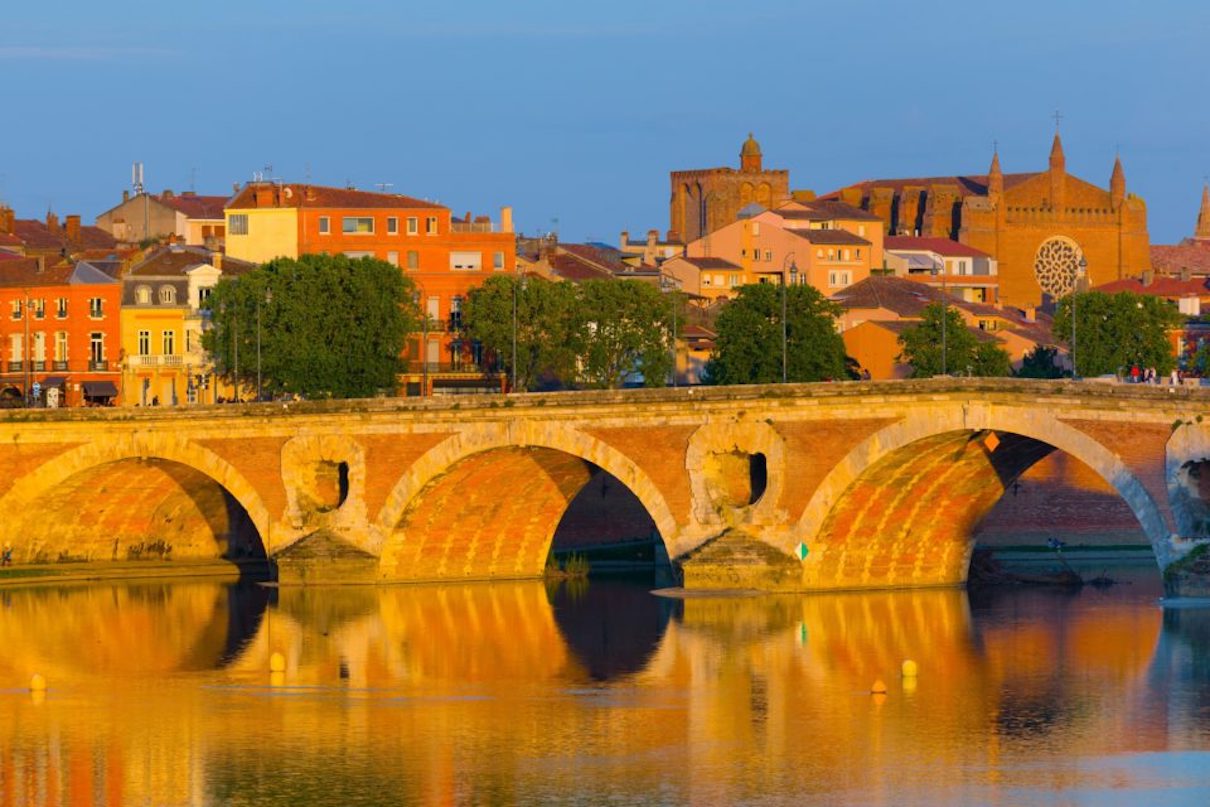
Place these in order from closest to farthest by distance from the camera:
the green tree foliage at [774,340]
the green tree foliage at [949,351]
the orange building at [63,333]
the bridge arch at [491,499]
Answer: the bridge arch at [491,499] → the green tree foliage at [774,340] → the orange building at [63,333] → the green tree foliage at [949,351]

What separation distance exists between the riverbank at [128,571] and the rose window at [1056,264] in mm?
97656

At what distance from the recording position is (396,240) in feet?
427

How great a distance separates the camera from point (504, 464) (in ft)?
309

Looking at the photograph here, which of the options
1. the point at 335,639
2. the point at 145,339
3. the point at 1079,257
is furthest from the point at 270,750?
the point at 1079,257

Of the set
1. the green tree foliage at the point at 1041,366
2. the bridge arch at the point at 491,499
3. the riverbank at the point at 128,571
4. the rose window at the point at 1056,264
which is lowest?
the riverbank at the point at 128,571

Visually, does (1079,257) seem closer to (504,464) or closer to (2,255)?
(2,255)

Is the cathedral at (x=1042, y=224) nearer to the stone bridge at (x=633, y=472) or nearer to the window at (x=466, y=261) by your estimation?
the window at (x=466, y=261)

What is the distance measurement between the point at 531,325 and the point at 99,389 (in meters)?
17.4

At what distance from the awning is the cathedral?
8280cm

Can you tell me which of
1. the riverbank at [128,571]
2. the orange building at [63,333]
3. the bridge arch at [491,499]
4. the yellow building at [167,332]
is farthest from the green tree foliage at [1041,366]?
the riverbank at [128,571]

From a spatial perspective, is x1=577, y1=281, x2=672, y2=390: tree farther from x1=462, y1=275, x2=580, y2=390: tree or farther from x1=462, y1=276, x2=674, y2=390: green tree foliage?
x1=462, y1=275, x2=580, y2=390: tree

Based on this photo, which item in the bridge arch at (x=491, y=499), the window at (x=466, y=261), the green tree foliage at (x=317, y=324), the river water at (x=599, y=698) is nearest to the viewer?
the river water at (x=599, y=698)

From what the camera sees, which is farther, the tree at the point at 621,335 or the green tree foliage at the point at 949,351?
the green tree foliage at the point at 949,351

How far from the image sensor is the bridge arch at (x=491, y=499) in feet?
298
